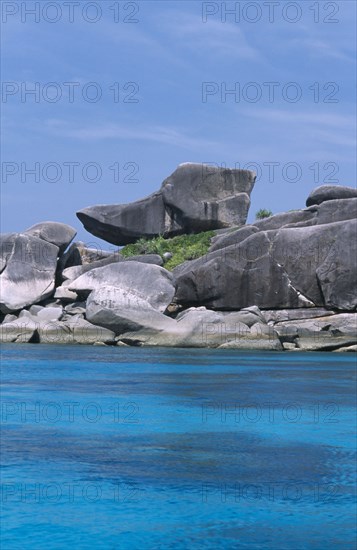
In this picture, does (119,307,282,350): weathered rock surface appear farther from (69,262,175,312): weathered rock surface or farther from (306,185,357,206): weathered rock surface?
(306,185,357,206): weathered rock surface

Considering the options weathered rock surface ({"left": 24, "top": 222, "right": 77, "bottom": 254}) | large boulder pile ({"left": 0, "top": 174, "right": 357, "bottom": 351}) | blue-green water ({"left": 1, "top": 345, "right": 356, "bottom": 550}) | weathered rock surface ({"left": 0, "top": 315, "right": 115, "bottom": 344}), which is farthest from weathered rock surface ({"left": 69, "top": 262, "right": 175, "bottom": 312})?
blue-green water ({"left": 1, "top": 345, "right": 356, "bottom": 550})

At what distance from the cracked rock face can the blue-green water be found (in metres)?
14.7

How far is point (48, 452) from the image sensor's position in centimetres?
1162

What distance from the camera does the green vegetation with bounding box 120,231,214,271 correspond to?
1725 inches

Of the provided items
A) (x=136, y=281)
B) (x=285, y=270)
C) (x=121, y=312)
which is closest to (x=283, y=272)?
(x=285, y=270)

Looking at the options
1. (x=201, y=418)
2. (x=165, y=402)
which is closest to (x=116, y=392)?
(x=165, y=402)

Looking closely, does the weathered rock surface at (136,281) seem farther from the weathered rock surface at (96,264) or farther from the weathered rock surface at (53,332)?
the weathered rock surface at (96,264)

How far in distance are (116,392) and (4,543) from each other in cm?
1088

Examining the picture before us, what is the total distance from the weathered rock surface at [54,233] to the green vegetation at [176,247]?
324 centimetres

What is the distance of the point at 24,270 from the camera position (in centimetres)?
4212

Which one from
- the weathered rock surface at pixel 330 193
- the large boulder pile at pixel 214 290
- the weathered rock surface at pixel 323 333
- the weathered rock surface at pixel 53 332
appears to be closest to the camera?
the weathered rock surface at pixel 323 333

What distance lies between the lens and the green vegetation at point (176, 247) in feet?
144

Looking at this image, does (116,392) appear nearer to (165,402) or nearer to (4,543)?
(165,402)

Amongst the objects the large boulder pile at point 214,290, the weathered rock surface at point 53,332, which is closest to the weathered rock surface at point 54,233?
the large boulder pile at point 214,290
